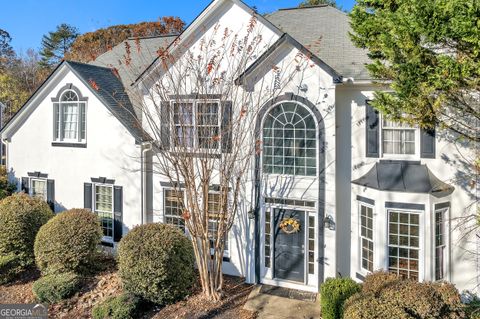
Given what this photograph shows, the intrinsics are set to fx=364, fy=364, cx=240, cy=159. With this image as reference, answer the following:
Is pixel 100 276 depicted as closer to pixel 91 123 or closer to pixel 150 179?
pixel 150 179

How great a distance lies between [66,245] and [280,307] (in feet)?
24.9

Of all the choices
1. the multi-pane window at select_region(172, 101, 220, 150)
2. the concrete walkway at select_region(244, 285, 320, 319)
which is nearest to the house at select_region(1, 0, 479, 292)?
the multi-pane window at select_region(172, 101, 220, 150)

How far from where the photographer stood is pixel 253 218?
1264 cm

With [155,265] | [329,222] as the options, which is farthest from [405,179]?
[155,265]

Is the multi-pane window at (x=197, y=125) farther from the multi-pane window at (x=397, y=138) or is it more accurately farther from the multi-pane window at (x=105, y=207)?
the multi-pane window at (x=397, y=138)

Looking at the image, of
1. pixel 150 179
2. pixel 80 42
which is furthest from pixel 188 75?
pixel 80 42

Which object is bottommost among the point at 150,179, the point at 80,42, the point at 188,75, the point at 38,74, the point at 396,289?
the point at 396,289

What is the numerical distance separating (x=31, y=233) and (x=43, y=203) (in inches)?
55.9

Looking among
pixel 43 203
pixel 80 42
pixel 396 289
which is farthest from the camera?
pixel 80 42

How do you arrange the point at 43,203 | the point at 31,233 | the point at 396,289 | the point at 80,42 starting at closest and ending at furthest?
1. the point at 396,289
2. the point at 31,233
3. the point at 43,203
4. the point at 80,42

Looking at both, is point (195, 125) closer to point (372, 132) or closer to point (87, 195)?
point (372, 132)

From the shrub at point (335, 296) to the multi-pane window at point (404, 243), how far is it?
6.46 feet

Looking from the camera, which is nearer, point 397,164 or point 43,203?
point 397,164

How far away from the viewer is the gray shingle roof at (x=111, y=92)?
14.3 m
